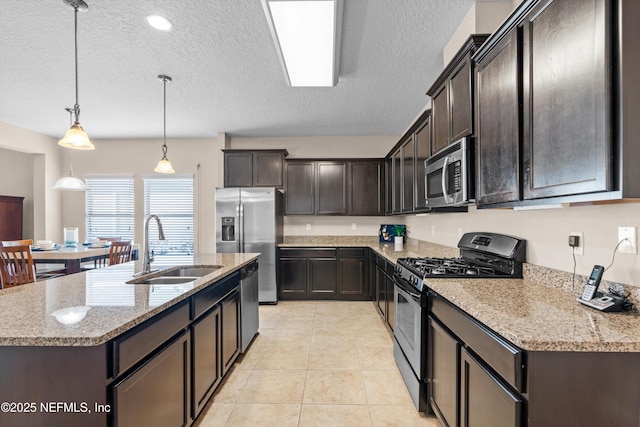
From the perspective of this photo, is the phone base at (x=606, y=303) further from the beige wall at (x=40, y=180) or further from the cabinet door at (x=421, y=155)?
the beige wall at (x=40, y=180)

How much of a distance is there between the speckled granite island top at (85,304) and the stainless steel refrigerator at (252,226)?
2407 millimetres

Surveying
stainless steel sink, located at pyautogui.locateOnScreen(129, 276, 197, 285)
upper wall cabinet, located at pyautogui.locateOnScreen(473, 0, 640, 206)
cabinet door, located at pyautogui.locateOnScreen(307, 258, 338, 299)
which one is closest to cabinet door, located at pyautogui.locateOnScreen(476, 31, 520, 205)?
upper wall cabinet, located at pyautogui.locateOnScreen(473, 0, 640, 206)

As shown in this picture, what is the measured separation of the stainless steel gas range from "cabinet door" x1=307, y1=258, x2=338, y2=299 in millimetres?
2181

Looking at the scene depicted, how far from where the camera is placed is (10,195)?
5.47 meters

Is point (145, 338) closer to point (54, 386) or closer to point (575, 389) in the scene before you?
point (54, 386)

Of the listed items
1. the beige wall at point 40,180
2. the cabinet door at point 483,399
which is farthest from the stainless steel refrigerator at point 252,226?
the cabinet door at point 483,399

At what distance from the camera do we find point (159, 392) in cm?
142

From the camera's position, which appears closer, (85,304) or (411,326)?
(85,304)

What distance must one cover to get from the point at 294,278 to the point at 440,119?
323 centimetres

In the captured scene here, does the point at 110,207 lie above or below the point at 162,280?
above

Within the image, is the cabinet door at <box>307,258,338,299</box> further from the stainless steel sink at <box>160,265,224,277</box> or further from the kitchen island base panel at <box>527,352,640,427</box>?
the kitchen island base panel at <box>527,352,640,427</box>

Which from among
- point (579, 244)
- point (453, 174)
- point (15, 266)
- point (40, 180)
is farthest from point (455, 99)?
point (40, 180)

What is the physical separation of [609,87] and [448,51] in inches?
71.9

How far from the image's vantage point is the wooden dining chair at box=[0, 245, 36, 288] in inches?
129
